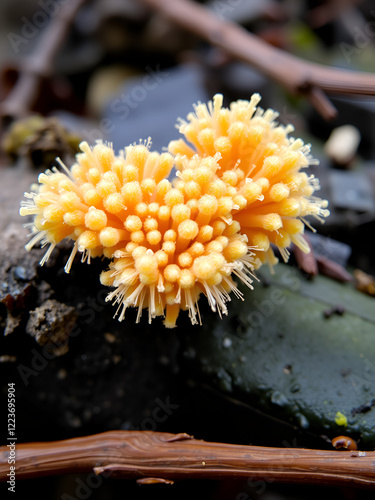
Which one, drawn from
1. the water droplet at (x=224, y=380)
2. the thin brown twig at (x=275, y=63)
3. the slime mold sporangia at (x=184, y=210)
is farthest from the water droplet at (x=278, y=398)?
the thin brown twig at (x=275, y=63)

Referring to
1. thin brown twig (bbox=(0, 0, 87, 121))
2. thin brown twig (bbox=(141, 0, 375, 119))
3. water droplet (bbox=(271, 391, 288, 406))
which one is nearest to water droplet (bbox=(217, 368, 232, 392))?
water droplet (bbox=(271, 391, 288, 406))

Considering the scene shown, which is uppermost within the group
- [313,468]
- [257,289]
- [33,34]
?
[33,34]

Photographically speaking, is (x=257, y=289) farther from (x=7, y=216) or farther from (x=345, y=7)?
(x=345, y=7)

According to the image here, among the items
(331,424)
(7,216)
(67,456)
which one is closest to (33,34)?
(7,216)

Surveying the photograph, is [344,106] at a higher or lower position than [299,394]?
higher

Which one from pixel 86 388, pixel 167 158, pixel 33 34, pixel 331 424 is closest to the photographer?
pixel 167 158

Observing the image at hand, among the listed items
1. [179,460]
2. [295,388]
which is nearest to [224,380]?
[295,388]
